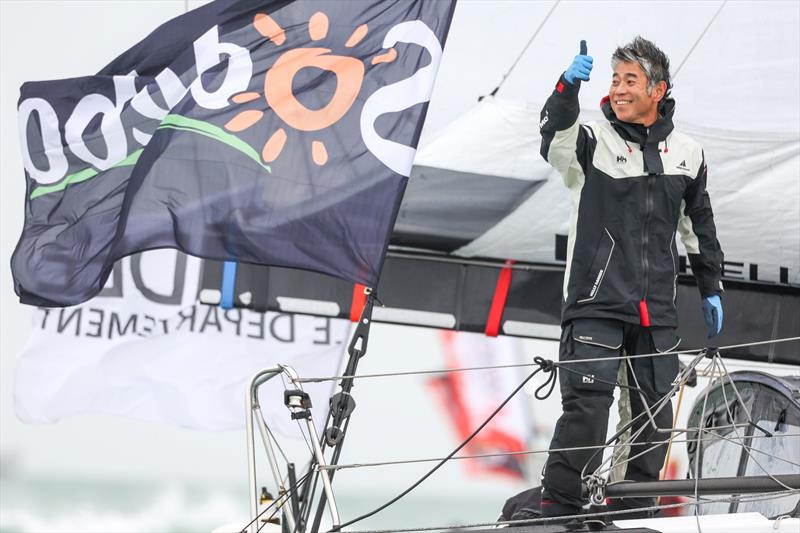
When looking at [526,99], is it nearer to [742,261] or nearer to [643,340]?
[742,261]

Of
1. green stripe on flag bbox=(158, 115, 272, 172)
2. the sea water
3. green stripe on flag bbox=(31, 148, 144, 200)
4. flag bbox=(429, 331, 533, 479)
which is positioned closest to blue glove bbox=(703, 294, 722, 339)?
green stripe on flag bbox=(158, 115, 272, 172)

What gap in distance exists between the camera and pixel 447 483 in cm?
1489

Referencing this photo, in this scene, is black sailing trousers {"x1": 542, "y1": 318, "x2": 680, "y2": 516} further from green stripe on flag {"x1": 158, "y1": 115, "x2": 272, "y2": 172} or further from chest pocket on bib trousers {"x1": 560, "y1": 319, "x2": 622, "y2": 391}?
green stripe on flag {"x1": 158, "y1": 115, "x2": 272, "y2": 172}

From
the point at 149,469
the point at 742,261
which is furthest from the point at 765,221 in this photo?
the point at 149,469

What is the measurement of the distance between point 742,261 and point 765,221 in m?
0.22

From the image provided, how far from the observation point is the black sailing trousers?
3.02 metres

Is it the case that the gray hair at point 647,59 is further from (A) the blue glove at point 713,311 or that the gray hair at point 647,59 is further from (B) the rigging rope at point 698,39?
(B) the rigging rope at point 698,39

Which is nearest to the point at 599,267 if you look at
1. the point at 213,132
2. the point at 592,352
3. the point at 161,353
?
the point at 592,352

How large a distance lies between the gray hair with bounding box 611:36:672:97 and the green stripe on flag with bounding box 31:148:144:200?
156cm

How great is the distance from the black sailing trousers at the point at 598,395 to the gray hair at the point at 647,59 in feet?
2.02

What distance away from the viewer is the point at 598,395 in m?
3.06

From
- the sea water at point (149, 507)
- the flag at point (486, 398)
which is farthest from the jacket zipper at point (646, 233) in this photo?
the sea water at point (149, 507)

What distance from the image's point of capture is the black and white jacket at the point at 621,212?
310 centimetres

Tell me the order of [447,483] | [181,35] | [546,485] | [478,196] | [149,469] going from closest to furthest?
[546,485] → [181,35] → [478,196] → [149,469] → [447,483]
